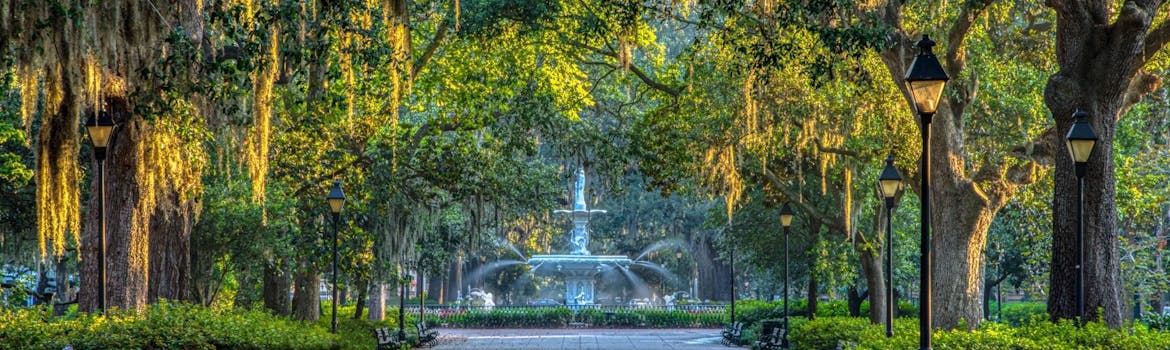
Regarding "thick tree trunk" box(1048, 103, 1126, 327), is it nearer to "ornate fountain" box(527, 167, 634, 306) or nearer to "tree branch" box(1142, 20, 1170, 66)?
"tree branch" box(1142, 20, 1170, 66)

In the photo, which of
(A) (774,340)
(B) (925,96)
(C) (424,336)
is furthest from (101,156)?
(C) (424,336)

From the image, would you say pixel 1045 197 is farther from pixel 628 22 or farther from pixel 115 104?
pixel 115 104

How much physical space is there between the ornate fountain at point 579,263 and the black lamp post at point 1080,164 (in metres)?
36.1

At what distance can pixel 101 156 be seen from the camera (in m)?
15.8

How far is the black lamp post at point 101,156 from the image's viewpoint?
15.6 meters

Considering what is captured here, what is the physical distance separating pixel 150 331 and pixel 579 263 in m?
38.3

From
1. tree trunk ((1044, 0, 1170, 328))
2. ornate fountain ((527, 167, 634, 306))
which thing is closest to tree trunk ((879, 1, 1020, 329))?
tree trunk ((1044, 0, 1170, 328))

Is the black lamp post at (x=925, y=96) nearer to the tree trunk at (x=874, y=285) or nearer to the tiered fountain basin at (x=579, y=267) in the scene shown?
the tree trunk at (x=874, y=285)

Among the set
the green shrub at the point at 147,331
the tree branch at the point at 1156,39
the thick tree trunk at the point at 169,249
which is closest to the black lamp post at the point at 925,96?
the tree branch at the point at 1156,39

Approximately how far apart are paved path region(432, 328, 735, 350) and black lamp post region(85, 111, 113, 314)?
16.7 metres

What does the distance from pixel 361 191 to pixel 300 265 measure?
2227 millimetres

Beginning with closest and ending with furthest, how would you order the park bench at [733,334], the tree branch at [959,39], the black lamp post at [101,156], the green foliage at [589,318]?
the black lamp post at [101,156] → the tree branch at [959,39] → the park bench at [733,334] → the green foliage at [589,318]

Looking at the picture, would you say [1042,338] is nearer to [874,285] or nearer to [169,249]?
[169,249]

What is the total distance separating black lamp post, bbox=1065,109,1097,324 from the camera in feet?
48.5
